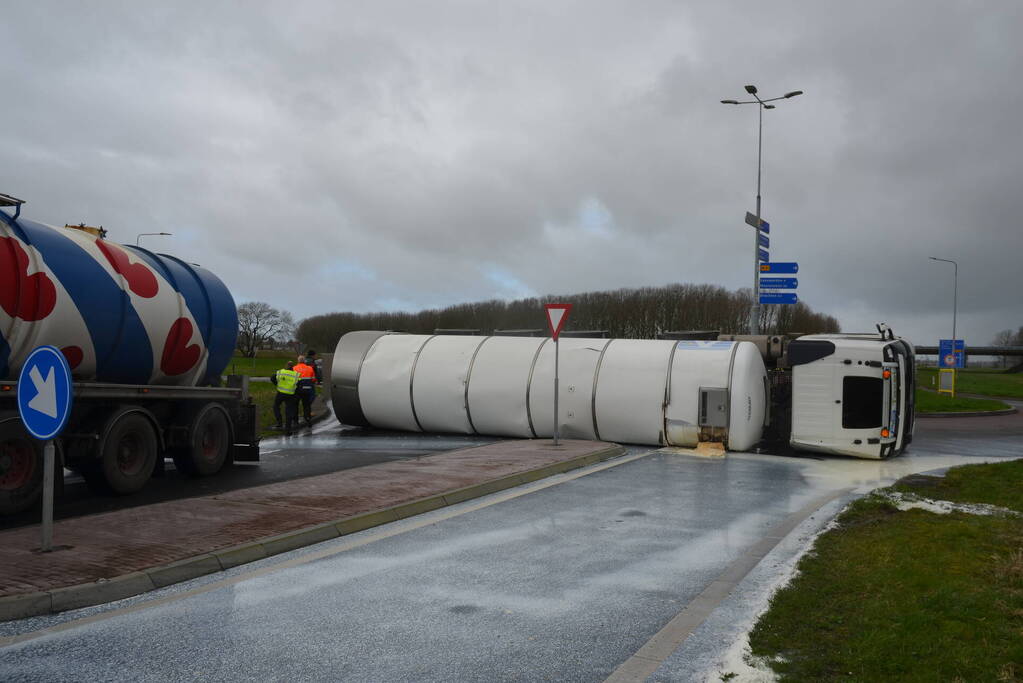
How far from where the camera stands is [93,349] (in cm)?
1005

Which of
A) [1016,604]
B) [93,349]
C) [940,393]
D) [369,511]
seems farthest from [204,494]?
[940,393]

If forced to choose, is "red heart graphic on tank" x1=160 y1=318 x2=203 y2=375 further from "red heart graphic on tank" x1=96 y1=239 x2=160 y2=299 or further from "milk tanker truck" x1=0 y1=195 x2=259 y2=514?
"red heart graphic on tank" x1=96 y1=239 x2=160 y2=299

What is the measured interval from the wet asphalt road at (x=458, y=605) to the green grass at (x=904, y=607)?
1.12 feet

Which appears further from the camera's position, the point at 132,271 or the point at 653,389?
the point at 653,389

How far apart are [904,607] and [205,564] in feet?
16.4

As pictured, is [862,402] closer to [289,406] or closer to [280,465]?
[280,465]

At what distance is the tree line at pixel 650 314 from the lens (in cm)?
5753

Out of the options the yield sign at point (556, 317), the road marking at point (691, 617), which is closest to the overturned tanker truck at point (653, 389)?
the yield sign at point (556, 317)

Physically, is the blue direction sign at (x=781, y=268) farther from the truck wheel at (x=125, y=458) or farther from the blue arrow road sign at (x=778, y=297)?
the truck wheel at (x=125, y=458)

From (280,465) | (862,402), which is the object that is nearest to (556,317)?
(280,465)

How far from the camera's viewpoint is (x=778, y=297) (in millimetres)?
24469

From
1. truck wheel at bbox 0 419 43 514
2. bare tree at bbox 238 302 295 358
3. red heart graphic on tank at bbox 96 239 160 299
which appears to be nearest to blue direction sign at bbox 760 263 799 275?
red heart graphic on tank at bbox 96 239 160 299

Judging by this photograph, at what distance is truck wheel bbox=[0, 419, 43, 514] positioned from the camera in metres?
8.52

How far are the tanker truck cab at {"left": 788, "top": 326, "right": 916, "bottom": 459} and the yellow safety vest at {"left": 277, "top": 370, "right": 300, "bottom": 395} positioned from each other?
10.4 metres
